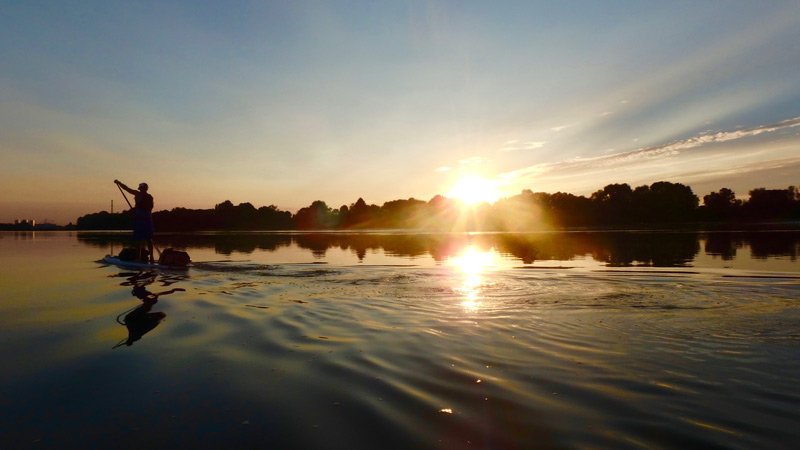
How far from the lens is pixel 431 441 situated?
4.15 meters

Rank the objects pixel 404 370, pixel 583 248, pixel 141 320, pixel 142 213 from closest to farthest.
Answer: pixel 404 370 < pixel 141 320 < pixel 142 213 < pixel 583 248

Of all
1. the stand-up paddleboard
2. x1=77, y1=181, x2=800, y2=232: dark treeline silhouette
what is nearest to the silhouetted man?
the stand-up paddleboard

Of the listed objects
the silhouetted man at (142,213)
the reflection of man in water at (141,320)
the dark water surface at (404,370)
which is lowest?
the dark water surface at (404,370)

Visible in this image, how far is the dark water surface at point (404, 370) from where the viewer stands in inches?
172

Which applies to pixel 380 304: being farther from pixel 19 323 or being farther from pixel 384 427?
pixel 19 323

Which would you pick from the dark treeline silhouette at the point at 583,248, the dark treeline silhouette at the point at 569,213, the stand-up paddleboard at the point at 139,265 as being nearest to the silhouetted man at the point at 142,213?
the stand-up paddleboard at the point at 139,265

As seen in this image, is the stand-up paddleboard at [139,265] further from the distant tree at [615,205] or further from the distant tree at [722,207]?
the distant tree at [722,207]

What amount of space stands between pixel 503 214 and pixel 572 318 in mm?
160748

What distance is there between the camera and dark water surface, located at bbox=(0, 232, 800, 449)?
436cm

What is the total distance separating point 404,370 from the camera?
6.24 metres

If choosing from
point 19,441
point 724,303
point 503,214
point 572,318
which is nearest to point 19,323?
point 19,441

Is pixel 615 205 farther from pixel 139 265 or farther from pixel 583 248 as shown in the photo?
pixel 139 265

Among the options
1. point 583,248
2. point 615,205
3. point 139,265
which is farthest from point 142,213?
point 615,205

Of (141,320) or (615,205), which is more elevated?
(615,205)
